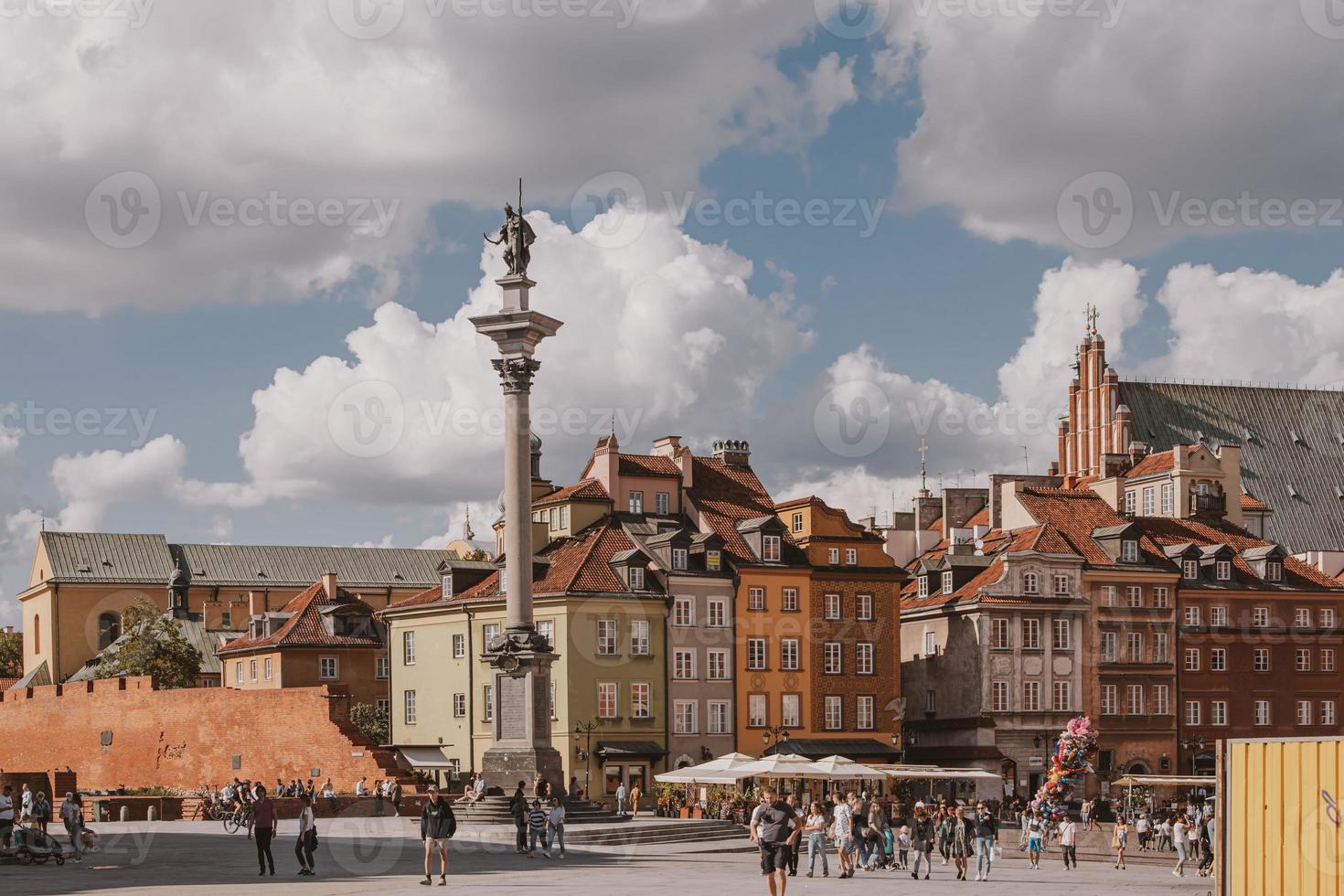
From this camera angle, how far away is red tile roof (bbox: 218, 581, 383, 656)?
309 feet

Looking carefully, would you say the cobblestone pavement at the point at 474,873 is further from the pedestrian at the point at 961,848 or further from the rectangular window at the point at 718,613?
the rectangular window at the point at 718,613

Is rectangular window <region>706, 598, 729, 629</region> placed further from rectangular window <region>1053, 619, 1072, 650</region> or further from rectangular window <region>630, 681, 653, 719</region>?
rectangular window <region>1053, 619, 1072, 650</region>

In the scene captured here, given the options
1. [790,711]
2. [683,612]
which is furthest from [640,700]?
[790,711]

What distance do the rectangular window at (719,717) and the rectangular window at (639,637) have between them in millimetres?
3864

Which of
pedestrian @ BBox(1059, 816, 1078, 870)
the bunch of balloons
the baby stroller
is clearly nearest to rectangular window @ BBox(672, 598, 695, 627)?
the bunch of balloons

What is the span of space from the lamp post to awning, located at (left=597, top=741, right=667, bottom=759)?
1.42ft

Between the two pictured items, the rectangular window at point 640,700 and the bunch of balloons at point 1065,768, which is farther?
the rectangular window at point 640,700

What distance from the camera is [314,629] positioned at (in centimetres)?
9494

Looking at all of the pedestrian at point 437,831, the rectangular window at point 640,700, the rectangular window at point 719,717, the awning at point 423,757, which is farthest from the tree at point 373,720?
the pedestrian at point 437,831

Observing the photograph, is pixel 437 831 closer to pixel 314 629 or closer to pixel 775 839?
pixel 775 839

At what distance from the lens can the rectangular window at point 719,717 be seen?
80.5 metres

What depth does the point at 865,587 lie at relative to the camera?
83688 mm

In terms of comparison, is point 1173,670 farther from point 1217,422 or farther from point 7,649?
point 7,649

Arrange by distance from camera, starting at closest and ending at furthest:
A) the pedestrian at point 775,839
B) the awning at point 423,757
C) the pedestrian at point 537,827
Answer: the pedestrian at point 775,839, the pedestrian at point 537,827, the awning at point 423,757
